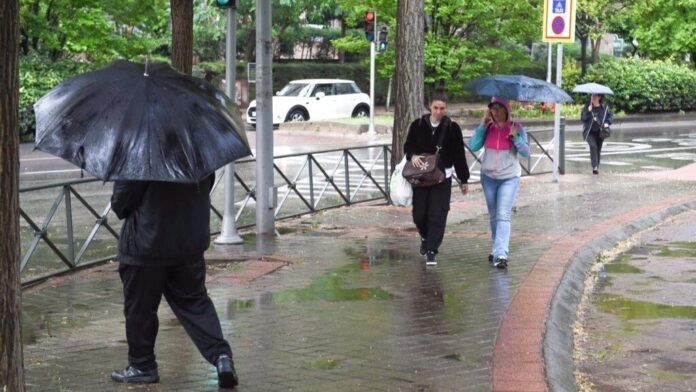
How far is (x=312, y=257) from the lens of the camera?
11.6 metres

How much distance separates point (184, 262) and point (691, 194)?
12776mm

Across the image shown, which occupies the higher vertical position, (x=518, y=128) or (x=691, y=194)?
(x=518, y=128)

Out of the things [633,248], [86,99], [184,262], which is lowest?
[633,248]

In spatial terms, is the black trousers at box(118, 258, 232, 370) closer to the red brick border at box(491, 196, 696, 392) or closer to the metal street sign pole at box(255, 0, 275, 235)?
the red brick border at box(491, 196, 696, 392)

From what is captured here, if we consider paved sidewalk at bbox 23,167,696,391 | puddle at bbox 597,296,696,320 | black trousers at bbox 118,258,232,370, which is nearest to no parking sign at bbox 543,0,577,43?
paved sidewalk at bbox 23,167,696,391

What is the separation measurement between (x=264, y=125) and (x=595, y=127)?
10.3m

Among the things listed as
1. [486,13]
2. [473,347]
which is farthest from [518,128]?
[486,13]

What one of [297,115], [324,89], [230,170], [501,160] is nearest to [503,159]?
[501,160]

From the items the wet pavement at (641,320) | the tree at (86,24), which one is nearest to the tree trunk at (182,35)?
the wet pavement at (641,320)

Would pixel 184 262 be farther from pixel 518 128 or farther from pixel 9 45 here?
pixel 518 128

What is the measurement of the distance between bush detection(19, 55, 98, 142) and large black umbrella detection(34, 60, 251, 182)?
78.2 feet

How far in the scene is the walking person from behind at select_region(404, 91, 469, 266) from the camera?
10938 millimetres

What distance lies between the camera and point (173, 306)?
6770mm

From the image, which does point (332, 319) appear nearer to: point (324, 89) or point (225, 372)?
point (225, 372)
